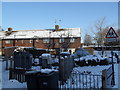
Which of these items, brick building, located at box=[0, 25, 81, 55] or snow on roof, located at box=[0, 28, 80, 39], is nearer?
brick building, located at box=[0, 25, 81, 55]

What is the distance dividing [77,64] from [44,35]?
2892cm

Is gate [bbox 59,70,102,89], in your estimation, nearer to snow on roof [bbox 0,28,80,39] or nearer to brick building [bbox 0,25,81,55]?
brick building [bbox 0,25,81,55]

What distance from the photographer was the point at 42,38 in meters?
42.2

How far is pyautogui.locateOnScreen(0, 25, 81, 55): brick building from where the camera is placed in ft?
134

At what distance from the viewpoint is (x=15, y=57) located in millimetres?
12664

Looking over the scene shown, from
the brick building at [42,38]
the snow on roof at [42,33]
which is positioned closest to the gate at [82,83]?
the brick building at [42,38]

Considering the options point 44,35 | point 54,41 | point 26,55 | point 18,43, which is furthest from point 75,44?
point 26,55

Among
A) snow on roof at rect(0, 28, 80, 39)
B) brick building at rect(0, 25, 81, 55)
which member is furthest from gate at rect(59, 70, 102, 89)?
snow on roof at rect(0, 28, 80, 39)

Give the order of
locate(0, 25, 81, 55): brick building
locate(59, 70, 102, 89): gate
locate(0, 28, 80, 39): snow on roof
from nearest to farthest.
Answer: locate(59, 70, 102, 89): gate, locate(0, 25, 81, 55): brick building, locate(0, 28, 80, 39): snow on roof

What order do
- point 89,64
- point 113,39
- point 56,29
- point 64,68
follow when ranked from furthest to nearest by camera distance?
point 56,29 → point 89,64 → point 64,68 → point 113,39

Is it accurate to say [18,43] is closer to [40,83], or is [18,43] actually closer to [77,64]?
[77,64]

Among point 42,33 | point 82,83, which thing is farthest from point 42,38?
point 82,83

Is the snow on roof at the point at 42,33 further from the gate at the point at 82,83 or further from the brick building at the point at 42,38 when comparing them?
the gate at the point at 82,83

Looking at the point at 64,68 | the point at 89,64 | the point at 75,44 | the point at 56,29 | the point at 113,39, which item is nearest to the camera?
the point at 113,39
